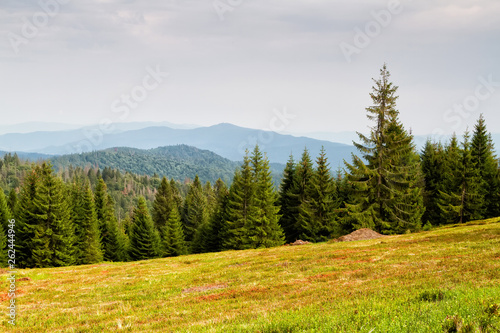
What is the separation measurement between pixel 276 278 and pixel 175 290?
214 inches

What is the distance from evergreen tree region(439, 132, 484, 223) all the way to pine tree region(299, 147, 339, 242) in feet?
64.1

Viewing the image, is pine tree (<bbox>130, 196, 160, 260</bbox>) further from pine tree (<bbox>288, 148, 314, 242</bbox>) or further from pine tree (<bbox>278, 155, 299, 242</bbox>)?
pine tree (<bbox>288, 148, 314, 242</bbox>)

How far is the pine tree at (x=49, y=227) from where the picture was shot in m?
55.9

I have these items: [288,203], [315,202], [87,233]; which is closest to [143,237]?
[87,233]

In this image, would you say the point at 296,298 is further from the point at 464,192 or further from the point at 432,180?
the point at 432,180

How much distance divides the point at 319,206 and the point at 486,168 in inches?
1336

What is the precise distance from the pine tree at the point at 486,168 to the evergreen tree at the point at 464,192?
3.15 metres

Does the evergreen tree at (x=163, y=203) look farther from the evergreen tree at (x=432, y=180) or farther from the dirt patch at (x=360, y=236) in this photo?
the evergreen tree at (x=432, y=180)

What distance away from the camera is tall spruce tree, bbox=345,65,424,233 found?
48.0 metres

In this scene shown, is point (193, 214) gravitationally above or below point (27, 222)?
below

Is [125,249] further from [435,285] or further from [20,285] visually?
[435,285]

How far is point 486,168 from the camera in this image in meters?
65.5

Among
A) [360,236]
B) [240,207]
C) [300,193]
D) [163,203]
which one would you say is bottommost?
[360,236]

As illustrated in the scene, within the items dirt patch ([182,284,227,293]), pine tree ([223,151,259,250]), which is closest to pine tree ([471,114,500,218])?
pine tree ([223,151,259,250])
